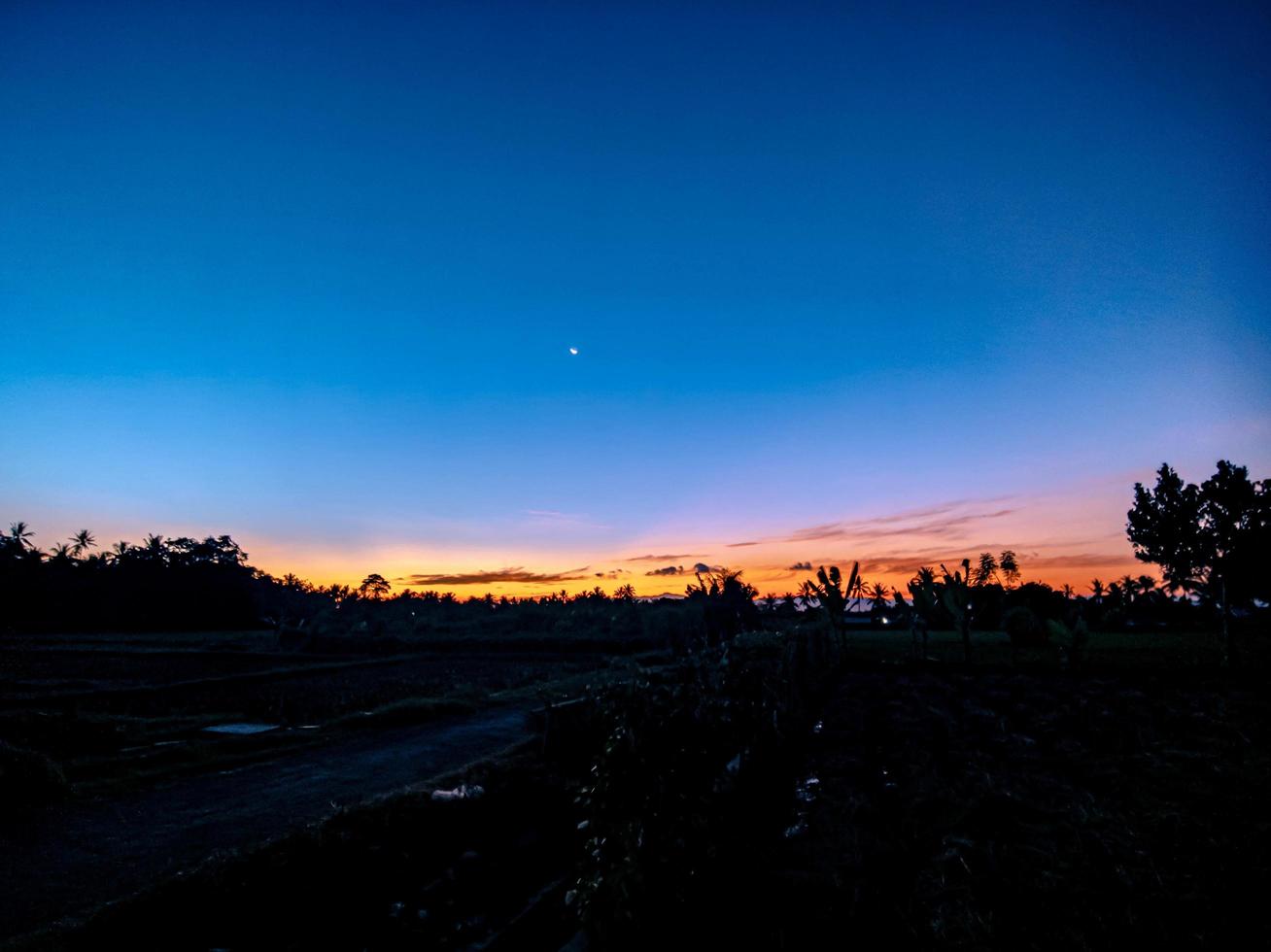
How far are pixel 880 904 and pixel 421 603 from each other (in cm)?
6836

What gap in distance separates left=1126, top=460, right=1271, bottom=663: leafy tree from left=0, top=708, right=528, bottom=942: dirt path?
44294mm

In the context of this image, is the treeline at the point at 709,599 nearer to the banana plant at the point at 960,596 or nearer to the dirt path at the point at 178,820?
the banana plant at the point at 960,596

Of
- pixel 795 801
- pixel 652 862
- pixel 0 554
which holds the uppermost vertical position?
pixel 0 554

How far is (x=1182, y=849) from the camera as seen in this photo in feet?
18.5

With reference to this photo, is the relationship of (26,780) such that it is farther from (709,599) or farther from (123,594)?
(123,594)

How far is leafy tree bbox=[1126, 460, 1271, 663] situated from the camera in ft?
120

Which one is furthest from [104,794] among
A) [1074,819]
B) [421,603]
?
[421,603]

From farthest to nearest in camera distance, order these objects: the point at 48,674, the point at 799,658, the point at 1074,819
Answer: the point at 48,674 < the point at 799,658 < the point at 1074,819

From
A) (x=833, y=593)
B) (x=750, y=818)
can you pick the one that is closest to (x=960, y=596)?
(x=833, y=593)

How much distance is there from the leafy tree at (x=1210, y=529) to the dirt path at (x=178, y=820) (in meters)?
44.3

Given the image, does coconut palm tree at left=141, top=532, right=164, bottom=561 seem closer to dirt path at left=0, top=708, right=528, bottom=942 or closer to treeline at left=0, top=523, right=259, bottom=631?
treeline at left=0, top=523, right=259, bottom=631

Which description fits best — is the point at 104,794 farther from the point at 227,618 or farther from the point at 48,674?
the point at 227,618

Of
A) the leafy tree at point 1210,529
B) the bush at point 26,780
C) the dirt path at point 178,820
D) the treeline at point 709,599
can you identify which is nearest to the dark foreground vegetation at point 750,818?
the bush at point 26,780

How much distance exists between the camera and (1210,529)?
1651 inches
